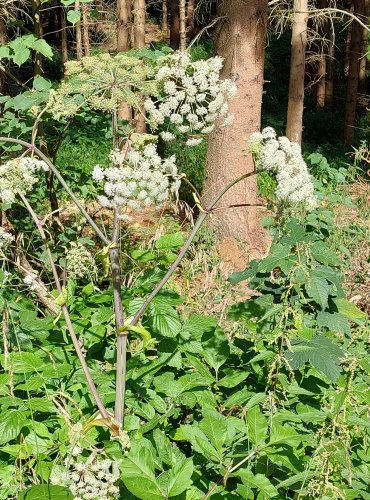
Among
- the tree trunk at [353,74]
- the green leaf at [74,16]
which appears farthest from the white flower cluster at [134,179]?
the tree trunk at [353,74]

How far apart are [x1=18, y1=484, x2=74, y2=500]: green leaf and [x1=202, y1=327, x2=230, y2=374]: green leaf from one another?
31.8 inches

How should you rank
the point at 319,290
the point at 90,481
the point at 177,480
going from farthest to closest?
the point at 319,290, the point at 177,480, the point at 90,481

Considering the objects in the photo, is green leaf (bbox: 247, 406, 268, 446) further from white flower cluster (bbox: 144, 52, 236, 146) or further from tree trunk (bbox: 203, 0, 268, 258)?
tree trunk (bbox: 203, 0, 268, 258)

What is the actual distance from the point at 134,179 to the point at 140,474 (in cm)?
90

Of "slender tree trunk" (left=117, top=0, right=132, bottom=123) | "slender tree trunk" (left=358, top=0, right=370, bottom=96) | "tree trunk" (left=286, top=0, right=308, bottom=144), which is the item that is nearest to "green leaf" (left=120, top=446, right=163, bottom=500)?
"tree trunk" (left=286, top=0, right=308, bottom=144)

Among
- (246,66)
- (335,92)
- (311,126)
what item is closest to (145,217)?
(246,66)

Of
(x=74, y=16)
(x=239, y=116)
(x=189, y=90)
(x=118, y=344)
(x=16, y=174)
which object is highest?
(x=74, y=16)

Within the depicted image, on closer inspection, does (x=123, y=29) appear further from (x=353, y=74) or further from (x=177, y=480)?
(x=177, y=480)

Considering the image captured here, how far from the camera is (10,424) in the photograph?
1857 mm

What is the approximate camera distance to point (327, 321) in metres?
2.14

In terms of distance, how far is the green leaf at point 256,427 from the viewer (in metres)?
1.75

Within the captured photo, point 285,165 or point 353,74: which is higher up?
point 285,165

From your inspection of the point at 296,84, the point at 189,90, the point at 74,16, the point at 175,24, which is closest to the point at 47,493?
the point at 189,90

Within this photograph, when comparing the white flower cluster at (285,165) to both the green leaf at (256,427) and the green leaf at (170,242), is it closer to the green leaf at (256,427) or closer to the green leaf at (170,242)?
the green leaf at (170,242)
